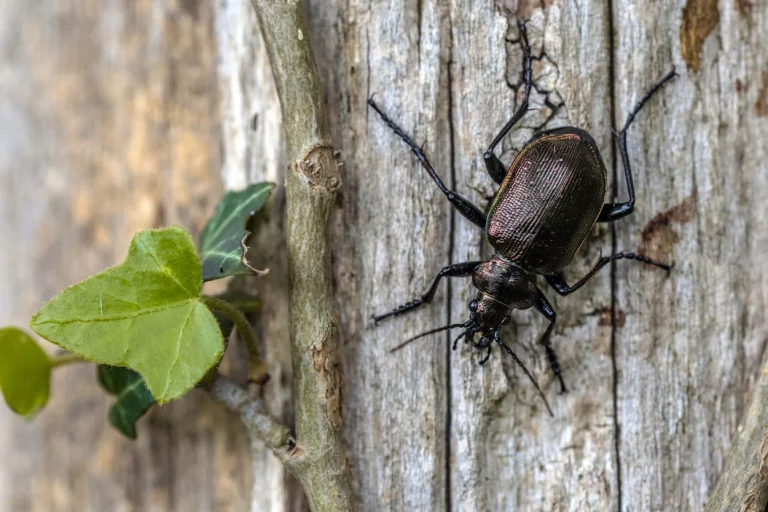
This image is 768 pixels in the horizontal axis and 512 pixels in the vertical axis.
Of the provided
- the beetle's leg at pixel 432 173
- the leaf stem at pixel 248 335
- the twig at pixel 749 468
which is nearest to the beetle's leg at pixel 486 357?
the beetle's leg at pixel 432 173

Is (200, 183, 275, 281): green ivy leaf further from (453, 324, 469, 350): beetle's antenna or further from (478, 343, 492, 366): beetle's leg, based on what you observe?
(478, 343, 492, 366): beetle's leg

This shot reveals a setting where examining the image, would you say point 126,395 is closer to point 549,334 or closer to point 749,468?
point 549,334

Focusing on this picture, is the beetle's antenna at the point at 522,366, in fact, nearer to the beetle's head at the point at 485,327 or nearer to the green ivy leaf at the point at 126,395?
the beetle's head at the point at 485,327

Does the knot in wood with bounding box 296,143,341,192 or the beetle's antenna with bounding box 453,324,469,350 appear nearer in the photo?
the knot in wood with bounding box 296,143,341,192

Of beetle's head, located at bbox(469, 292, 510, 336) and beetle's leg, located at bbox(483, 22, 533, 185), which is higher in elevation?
beetle's leg, located at bbox(483, 22, 533, 185)

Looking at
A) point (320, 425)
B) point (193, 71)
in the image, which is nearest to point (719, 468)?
point (320, 425)

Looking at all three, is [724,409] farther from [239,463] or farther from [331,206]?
[239,463]

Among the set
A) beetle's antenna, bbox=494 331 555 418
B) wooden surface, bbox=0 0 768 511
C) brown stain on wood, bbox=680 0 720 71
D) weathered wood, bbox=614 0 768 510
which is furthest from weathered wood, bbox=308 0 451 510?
brown stain on wood, bbox=680 0 720 71
